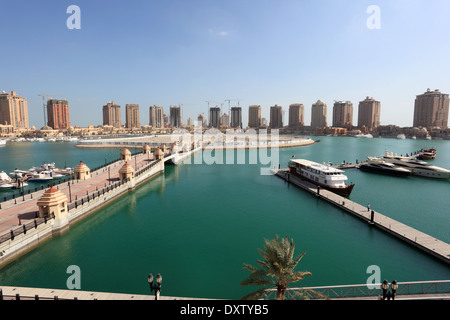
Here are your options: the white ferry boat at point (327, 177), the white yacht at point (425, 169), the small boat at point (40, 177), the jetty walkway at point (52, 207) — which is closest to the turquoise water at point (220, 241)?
the jetty walkway at point (52, 207)

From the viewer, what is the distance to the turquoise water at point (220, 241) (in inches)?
832

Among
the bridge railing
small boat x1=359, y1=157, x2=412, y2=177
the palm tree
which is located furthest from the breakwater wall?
small boat x1=359, y1=157, x2=412, y2=177

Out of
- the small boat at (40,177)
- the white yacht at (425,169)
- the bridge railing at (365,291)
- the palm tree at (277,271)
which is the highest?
the palm tree at (277,271)

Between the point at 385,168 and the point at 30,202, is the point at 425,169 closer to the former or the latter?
the point at 385,168

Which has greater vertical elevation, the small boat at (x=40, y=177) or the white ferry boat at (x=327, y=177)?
the white ferry boat at (x=327, y=177)

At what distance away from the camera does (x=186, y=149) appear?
4131 inches

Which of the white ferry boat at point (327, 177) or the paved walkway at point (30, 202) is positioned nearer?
the paved walkway at point (30, 202)

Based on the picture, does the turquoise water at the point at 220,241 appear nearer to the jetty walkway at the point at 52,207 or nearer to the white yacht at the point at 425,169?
the jetty walkway at the point at 52,207

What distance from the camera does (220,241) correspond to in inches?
1101

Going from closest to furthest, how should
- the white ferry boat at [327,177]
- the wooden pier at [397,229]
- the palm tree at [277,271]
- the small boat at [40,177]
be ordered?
1. the palm tree at [277,271]
2. the wooden pier at [397,229]
3. the white ferry boat at [327,177]
4. the small boat at [40,177]

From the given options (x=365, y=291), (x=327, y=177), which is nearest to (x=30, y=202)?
(x=365, y=291)
